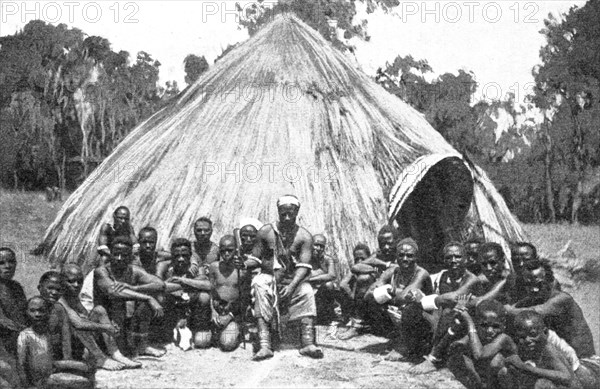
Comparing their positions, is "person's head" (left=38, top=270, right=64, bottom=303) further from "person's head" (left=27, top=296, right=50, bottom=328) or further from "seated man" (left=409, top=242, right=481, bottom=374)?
"seated man" (left=409, top=242, right=481, bottom=374)

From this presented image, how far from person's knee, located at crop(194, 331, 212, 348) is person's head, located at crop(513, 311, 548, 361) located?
8.46 feet

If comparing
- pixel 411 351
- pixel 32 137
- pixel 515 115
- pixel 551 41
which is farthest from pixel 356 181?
pixel 515 115

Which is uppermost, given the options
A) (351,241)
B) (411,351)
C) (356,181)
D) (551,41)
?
(551,41)

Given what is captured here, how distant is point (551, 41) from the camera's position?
43.4 ft

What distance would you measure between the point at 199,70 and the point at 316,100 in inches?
480

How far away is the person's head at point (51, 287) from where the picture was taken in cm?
493

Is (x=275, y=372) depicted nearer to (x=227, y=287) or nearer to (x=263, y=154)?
(x=227, y=287)

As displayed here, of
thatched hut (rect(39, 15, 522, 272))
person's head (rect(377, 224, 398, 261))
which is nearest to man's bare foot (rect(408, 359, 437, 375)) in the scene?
person's head (rect(377, 224, 398, 261))

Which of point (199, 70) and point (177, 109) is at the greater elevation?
point (199, 70)

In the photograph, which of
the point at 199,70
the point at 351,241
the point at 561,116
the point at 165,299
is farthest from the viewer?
the point at 199,70

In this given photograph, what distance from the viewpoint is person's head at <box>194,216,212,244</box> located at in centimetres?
678

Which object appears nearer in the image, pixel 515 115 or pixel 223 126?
pixel 223 126

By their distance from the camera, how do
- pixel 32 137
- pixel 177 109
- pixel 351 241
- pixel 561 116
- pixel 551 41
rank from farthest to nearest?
pixel 32 137
pixel 561 116
pixel 551 41
pixel 177 109
pixel 351 241

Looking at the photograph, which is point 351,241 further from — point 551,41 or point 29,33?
point 29,33
